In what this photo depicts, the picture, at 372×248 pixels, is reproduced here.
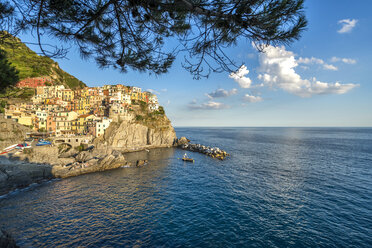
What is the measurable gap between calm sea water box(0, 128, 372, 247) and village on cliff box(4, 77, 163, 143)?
32.3 m

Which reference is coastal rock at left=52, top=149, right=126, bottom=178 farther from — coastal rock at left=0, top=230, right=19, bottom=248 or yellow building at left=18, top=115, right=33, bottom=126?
yellow building at left=18, top=115, right=33, bottom=126

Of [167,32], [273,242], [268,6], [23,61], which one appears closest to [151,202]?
[273,242]

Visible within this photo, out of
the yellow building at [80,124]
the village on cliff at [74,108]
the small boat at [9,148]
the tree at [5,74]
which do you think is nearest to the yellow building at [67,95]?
the village on cliff at [74,108]

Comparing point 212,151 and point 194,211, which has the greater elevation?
point 212,151

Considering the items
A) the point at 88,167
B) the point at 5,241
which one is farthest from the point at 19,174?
the point at 5,241

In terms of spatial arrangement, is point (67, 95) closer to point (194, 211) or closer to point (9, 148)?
point (9, 148)

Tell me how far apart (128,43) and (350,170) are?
51.4 metres

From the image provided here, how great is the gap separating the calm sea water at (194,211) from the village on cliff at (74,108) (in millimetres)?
32329

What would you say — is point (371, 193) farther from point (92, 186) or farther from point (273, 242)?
point (92, 186)

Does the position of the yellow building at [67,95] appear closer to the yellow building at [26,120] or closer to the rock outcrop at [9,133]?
the yellow building at [26,120]

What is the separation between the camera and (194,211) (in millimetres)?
17594

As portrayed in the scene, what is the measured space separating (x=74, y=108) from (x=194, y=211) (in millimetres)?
74910

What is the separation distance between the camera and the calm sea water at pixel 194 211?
13.2 metres

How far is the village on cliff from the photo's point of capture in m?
48.9
